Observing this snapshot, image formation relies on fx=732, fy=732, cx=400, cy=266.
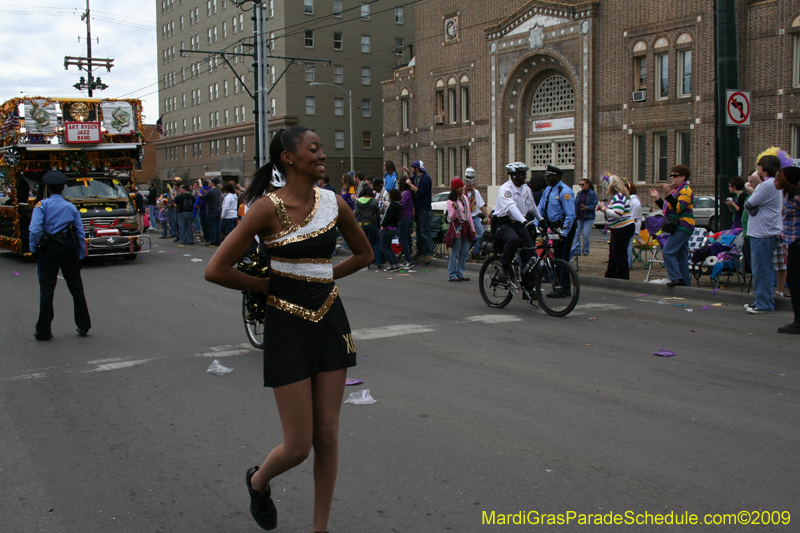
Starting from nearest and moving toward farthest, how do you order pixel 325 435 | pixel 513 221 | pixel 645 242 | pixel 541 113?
pixel 325 435, pixel 513 221, pixel 645 242, pixel 541 113

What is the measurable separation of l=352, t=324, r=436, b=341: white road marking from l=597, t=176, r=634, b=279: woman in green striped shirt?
483 cm

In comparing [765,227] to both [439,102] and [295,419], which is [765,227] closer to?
[295,419]

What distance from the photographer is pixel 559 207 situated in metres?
11.2

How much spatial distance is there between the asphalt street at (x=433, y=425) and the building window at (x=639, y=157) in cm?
2689

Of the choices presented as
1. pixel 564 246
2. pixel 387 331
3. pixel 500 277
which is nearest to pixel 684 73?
pixel 564 246

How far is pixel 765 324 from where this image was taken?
904 cm

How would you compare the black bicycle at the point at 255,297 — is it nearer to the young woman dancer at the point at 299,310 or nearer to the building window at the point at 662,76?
the young woman dancer at the point at 299,310

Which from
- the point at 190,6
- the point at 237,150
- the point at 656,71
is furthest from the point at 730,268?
the point at 190,6

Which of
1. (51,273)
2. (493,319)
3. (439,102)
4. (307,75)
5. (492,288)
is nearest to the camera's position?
(51,273)

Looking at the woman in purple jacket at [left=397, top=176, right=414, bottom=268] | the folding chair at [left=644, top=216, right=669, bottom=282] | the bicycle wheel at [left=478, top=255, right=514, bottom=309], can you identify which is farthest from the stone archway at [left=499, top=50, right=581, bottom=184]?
the bicycle wheel at [left=478, top=255, right=514, bottom=309]

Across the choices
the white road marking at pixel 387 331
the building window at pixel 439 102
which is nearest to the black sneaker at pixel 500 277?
the white road marking at pixel 387 331

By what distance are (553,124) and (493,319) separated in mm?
31387

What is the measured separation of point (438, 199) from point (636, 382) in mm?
30952

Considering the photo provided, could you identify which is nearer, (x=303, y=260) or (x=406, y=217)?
(x=303, y=260)
